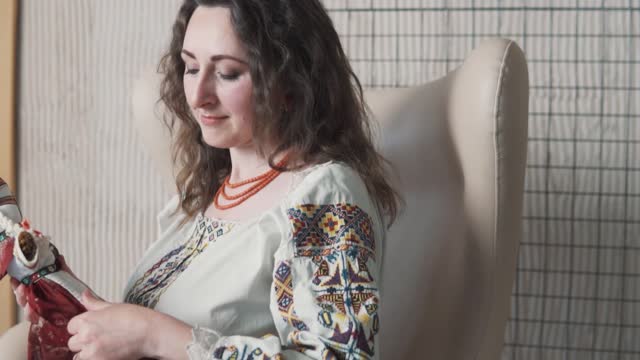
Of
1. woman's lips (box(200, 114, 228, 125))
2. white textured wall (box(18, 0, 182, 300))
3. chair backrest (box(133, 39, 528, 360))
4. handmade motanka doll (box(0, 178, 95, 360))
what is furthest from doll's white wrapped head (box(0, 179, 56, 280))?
white textured wall (box(18, 0, 182, 300))

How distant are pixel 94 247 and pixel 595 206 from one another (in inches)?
44.4

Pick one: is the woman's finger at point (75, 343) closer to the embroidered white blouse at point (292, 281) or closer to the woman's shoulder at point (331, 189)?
the embroidered white blouse at point (292, 281)

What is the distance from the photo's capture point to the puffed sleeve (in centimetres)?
86

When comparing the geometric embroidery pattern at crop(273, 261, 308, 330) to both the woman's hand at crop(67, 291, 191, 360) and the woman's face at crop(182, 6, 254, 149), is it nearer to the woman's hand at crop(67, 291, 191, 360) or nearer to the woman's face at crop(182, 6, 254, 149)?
the woman's hand at crop(67, 291, 191, 360)

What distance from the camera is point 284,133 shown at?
105 centimetres

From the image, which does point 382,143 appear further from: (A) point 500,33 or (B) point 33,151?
(B) point 33,151

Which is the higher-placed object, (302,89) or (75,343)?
(302,89)

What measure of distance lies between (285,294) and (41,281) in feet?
1.02

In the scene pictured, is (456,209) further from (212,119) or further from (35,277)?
(35,277)

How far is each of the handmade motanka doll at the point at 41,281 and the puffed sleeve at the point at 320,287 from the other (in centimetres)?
21

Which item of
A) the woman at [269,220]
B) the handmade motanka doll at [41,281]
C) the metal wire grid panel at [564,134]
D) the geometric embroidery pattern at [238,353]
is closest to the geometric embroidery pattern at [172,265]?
the woman at [269,220]

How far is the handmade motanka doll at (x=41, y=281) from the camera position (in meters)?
0.96

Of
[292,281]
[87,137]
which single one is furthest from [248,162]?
[87,137]

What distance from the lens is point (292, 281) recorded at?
89 cm
